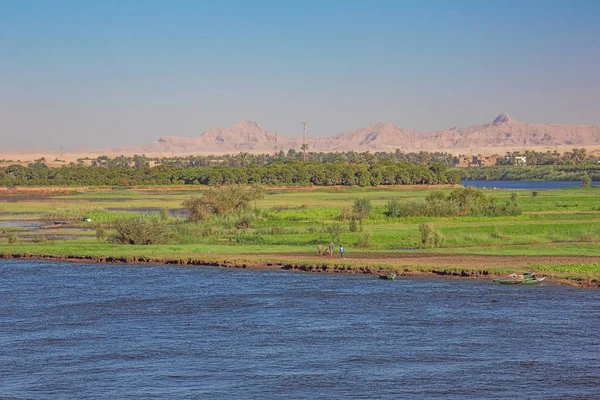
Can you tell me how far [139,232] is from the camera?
52.5m

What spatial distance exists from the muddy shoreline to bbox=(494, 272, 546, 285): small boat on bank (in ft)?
2.46

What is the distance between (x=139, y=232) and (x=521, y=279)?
2331 cm

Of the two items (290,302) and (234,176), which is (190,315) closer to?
(290,302)

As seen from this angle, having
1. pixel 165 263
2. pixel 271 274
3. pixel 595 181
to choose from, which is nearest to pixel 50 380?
pixel 271 274

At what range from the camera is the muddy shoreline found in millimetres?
40719

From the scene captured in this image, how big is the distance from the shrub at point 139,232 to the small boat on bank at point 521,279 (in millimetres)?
21961

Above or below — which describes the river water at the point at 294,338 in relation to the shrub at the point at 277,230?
below

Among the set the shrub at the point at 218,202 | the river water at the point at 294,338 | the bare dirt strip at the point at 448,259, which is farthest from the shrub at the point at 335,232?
the shrub at the point at 218,202

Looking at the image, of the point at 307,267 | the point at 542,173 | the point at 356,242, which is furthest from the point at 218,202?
the point at 542,173

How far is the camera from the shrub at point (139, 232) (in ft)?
172

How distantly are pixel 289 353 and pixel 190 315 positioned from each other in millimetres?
6837

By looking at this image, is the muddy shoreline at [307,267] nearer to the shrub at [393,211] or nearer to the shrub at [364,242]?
the shrub at [364,242]

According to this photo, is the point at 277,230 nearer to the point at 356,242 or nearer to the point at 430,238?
the point at 356,242

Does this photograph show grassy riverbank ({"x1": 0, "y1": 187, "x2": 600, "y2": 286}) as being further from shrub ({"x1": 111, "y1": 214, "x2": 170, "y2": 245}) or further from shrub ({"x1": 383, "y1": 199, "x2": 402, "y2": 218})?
shrub ({"x1": 111, "y1": 214, "x2": 170, "y2": 245})
